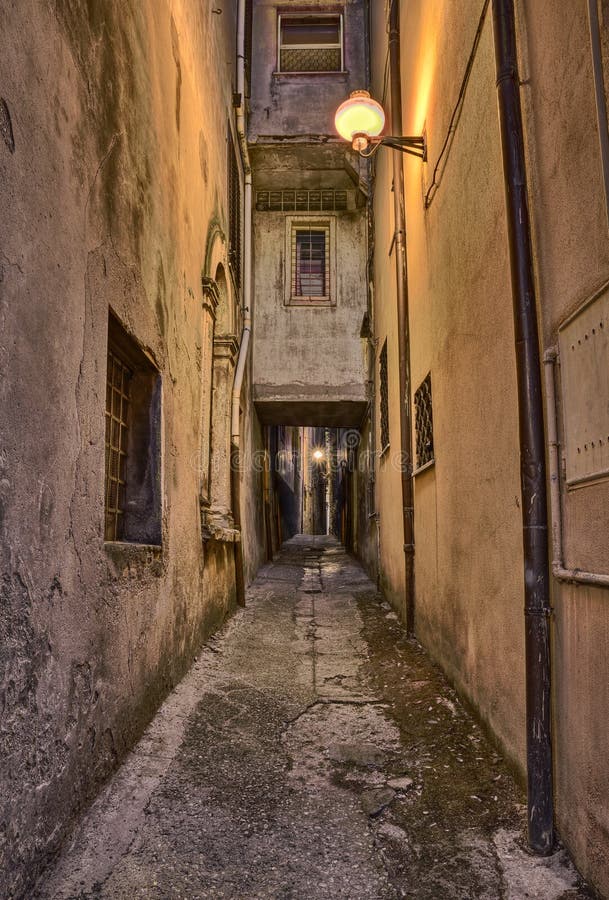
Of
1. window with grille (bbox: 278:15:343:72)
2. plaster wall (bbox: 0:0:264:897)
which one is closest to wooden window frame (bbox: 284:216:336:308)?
window with grille (bbox: 278:15:343:72)

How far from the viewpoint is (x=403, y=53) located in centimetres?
679

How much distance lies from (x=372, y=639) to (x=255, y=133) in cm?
863

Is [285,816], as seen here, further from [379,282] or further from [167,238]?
[379,282]

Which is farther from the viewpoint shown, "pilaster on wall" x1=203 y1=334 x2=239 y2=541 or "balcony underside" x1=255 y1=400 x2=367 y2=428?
"balcony underside" x1=255 y1=400 x2=367 y2=428

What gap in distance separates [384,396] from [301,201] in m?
4.87

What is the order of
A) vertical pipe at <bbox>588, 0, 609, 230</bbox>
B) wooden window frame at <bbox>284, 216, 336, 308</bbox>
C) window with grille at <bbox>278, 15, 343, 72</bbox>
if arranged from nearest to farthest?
vertical pipe at <bbox>588, 0, 609, 230</bbox>, wooden window frame at <bbox>284, 216, 336, 308</bbox>, window with grille at <bbox>278, 15, 343, 72</bbox>

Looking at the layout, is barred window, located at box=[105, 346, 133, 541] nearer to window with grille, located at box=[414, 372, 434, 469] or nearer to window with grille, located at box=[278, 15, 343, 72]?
window with grille, located at box=[414, 372, 434, 469]

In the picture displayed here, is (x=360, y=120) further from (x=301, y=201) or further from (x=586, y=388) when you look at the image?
(x=301, y=201)

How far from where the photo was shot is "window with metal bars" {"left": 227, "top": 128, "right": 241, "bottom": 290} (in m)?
8.45

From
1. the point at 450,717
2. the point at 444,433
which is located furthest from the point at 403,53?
the point at 450,717

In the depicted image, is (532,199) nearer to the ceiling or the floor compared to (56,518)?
nearer to the ceiling

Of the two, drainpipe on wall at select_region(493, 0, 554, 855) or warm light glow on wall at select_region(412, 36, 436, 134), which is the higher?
warm light glow on wall at select_region(412, 36, 436, 134)

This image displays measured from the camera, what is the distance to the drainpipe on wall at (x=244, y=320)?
25.5ft

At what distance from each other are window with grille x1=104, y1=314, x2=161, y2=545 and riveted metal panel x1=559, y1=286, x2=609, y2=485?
2494 mm
